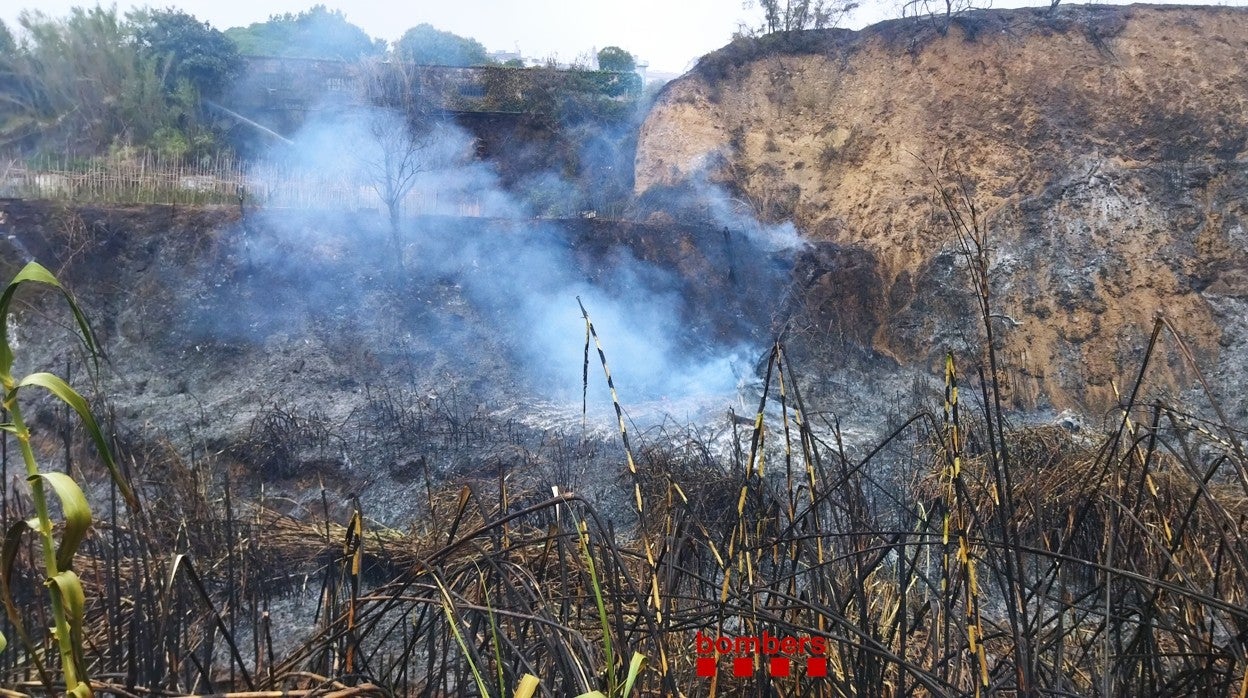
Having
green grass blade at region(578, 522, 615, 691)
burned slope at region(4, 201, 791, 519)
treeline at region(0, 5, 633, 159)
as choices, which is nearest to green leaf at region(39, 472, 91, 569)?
green grass blade at region(578, 522, 615, 691)

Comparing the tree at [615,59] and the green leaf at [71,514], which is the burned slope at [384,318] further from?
the tree at [615,59]

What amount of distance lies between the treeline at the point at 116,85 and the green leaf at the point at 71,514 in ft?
64.9

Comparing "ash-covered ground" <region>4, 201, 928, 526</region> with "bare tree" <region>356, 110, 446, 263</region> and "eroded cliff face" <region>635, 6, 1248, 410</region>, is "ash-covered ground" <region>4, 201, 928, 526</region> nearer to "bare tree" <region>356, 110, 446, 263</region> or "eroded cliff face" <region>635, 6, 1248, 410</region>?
"bare tree" <region>356, 110, 446, 263</region>

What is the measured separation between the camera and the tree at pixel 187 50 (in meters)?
20.7

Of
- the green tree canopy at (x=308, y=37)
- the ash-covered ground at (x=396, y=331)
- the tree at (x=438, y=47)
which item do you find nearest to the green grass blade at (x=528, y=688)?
the ash-covered ground at (x=396, y=331)

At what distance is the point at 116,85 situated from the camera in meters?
20.0

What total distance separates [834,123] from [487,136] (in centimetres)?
1064

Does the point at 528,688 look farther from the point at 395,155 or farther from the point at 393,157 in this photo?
the point at 395,155

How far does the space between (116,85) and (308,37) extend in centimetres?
1377

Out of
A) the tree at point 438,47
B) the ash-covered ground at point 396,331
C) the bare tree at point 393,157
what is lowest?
the ash-covered ground at point 396,331

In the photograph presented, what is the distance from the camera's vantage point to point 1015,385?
1148cm

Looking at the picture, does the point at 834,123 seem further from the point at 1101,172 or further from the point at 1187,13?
the point at 1187,13

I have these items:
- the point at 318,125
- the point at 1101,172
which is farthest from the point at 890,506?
the point at 318,125

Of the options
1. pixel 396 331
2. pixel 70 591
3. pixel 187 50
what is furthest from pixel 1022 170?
pixel 187 50
